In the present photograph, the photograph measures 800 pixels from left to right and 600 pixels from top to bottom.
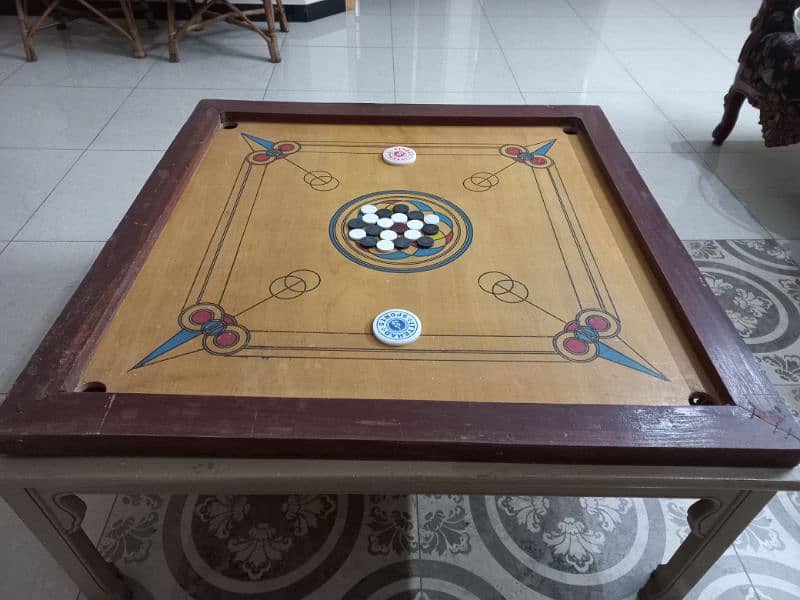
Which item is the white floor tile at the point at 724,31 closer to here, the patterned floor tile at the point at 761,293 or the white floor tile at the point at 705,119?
the white floor tile at the point at 705,119

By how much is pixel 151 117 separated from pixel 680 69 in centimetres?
293

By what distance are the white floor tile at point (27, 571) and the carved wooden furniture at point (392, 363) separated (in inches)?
5.0

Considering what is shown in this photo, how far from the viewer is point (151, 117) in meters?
2.77

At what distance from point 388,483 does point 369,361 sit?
20 cm

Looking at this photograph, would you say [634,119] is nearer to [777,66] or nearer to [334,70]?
[777,66]

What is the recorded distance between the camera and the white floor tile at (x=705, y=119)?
106 inches

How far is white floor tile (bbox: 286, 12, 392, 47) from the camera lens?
12.0 feet

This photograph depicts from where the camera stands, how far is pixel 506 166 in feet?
4.79

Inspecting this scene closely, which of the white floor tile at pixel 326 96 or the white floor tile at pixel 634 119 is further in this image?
the white floor tile at pixel 326 96

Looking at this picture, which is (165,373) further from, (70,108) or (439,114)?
(70,108)

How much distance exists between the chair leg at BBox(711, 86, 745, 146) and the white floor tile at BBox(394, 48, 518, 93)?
1024 mm

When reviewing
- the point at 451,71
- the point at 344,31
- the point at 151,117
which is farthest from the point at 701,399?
the point at 344,31

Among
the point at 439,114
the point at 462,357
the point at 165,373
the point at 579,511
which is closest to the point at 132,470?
the point at 165,373

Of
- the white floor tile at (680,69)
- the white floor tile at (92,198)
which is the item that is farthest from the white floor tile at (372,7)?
the white floor tile at (92,198)
